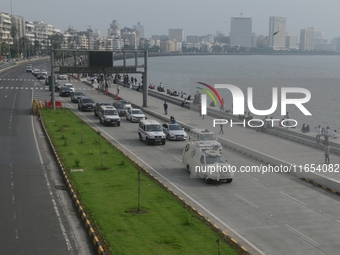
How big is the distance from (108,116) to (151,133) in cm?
956

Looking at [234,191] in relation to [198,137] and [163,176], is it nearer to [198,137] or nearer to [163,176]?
[163,176]

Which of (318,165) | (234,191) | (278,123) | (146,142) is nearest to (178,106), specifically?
(278,123)

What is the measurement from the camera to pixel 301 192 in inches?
894

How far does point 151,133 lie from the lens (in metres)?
34.1

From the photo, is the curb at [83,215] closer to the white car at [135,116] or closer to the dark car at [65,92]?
the white car at [135,116]

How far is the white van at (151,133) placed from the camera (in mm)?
33781

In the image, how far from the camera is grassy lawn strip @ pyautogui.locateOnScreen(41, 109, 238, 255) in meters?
15.2

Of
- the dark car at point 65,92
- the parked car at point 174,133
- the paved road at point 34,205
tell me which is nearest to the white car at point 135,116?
the parked car at point 174,133

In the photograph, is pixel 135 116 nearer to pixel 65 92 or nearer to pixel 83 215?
pixel 65 92

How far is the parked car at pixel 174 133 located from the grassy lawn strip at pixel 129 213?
20.0 ft

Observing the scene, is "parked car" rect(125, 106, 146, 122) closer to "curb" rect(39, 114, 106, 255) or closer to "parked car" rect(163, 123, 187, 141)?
"parked car" rect(163, 123, 187, 141)

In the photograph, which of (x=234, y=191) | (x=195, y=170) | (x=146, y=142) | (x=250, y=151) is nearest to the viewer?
(x=234, y=191)

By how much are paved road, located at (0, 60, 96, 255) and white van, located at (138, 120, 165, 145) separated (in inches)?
258

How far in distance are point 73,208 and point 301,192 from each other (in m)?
10.0
